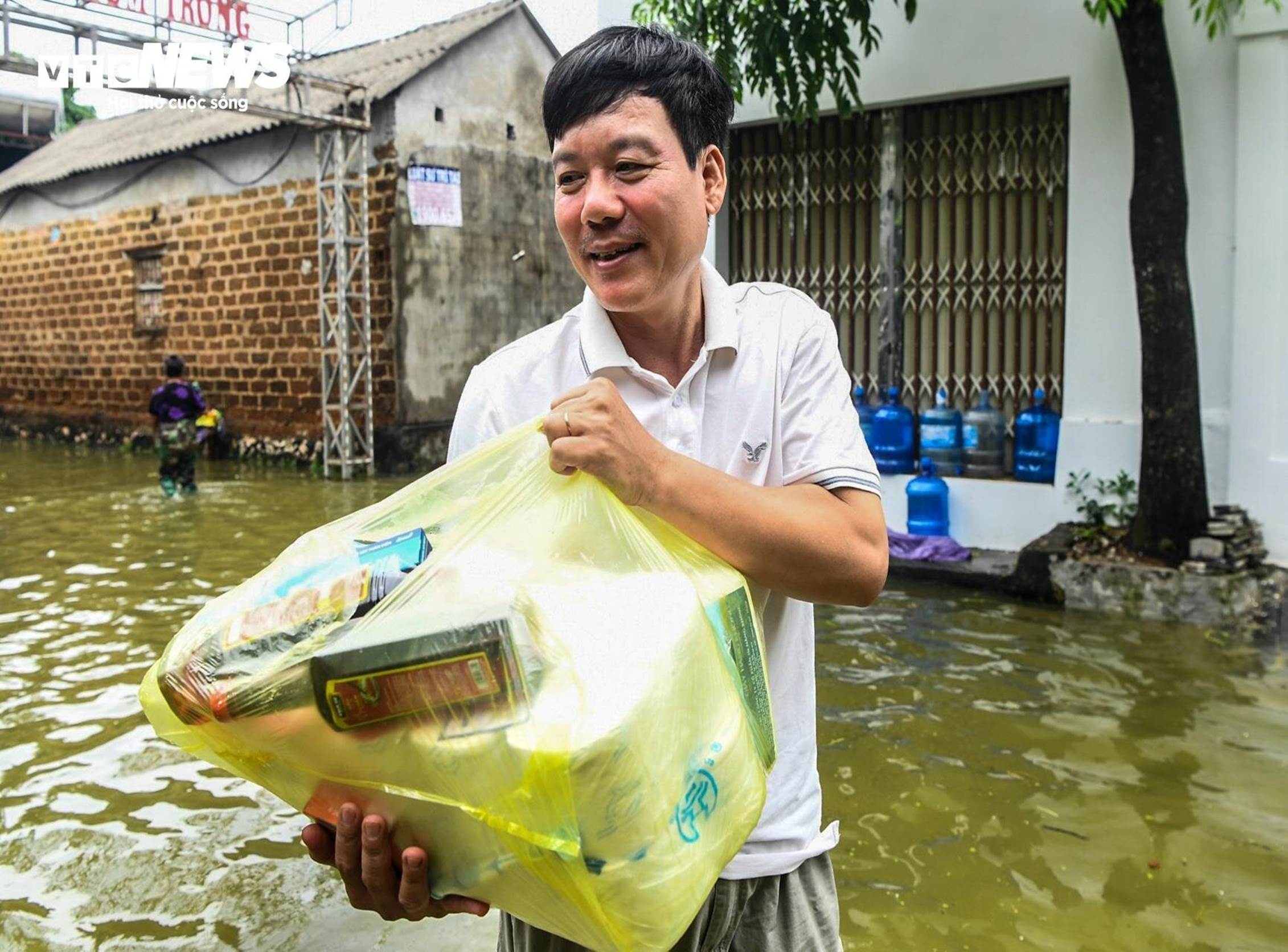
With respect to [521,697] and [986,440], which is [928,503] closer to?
[986,440]

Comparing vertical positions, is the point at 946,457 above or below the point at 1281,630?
above

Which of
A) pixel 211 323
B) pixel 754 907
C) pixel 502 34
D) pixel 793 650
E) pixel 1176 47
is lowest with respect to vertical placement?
pixel 754 907

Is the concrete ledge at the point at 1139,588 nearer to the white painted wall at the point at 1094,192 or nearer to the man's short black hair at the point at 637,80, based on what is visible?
the white painted wall at the point at 1094,192

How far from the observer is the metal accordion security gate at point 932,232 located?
6457 mm

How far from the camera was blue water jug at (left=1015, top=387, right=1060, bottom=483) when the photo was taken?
6.30 metres

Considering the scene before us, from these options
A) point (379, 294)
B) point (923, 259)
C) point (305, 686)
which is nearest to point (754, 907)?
point (305, 686)

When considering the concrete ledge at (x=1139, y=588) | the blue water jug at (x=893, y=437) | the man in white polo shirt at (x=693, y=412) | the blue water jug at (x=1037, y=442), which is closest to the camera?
the man in white polo shirt at (x=693, y=412)

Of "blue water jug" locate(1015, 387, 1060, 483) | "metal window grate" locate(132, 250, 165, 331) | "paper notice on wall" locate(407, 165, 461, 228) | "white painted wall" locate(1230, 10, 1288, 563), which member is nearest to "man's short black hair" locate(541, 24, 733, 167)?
"white painted wall" locate(1230, 10, 1288, 563)

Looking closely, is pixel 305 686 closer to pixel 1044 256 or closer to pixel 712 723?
pixel 712 723

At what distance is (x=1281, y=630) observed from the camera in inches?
197

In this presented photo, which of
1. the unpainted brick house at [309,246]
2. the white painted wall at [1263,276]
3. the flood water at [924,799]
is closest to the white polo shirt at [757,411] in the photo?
the flood water at [924,799]

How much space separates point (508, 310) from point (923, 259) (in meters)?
6.43

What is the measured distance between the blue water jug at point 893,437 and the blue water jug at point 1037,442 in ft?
2.16

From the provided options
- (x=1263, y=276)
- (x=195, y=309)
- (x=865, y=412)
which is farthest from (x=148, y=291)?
(x=1263, y=276)
